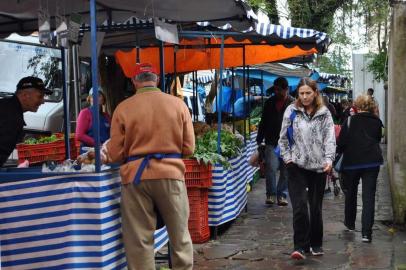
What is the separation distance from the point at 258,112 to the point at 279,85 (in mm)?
8558

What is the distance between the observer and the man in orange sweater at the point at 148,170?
5.02 m

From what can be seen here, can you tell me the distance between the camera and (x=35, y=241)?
15.2 ft

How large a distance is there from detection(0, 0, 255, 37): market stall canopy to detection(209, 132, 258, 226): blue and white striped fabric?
1895 mm

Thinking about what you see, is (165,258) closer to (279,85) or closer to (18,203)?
(18,203)

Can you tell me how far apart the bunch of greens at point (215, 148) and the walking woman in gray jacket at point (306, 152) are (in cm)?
102

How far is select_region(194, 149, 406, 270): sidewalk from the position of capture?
675cm

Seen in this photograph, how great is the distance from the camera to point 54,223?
459 cm

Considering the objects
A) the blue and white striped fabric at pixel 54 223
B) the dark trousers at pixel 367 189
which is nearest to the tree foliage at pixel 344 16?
the dark trousers at pixel 367 189

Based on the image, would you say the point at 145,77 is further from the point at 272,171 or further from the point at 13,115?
the point at 272,171

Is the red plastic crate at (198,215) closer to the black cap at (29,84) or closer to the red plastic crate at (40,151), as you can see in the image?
the black cap at (29,84)

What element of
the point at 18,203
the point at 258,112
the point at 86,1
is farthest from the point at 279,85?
the point at 258,112

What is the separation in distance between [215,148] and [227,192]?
650 millimetres

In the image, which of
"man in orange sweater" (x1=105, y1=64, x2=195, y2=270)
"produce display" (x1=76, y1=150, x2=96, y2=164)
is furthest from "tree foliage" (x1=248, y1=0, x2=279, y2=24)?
"man in orange sweater" (x1=105, y1=64, x2=195, y2=270)

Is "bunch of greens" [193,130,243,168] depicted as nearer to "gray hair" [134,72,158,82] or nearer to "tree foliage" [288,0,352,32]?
"gray hair" [134,72,158,82]
